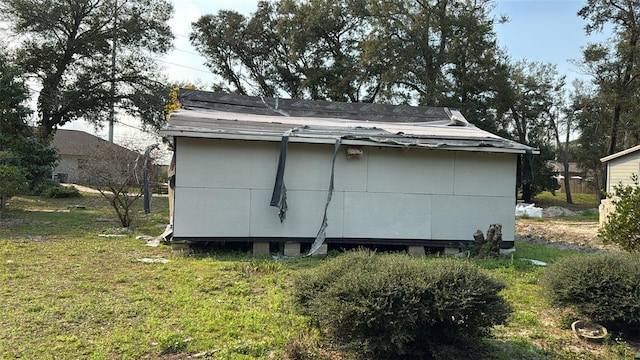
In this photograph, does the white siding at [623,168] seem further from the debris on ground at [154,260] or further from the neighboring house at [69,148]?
the neighboring house at [69,148]

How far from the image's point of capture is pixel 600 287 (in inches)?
156

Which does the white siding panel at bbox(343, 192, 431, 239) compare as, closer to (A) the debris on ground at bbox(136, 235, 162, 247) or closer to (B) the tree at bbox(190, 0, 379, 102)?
(A) the debris on ground at bbox(136, 235, 162, 247)

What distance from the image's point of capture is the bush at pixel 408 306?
3061mm

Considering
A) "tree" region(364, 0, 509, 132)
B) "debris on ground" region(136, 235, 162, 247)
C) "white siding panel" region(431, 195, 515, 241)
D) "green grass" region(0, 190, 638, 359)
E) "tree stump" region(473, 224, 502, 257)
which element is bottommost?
"green grass" region(0, 190, 638, 359)

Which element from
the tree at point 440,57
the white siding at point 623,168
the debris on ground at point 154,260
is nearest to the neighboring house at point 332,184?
the debris on ground at point 154,260

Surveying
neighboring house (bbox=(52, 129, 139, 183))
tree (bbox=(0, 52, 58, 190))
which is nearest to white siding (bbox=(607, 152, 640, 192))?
tree (bbox=(0, 52, 58, 190))

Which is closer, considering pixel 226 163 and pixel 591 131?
pixel 226 163

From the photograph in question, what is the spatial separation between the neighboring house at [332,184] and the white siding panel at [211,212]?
0.6 inches

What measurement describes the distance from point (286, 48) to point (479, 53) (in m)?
10.7

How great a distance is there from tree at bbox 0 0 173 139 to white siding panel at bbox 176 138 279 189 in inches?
562

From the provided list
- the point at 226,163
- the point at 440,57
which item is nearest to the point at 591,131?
the point at 440,57

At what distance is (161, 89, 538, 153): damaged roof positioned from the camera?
7316 mm

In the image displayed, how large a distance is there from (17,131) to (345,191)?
38.4 ft

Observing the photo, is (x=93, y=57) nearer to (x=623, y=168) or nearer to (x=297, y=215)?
(x=297, y=215)
